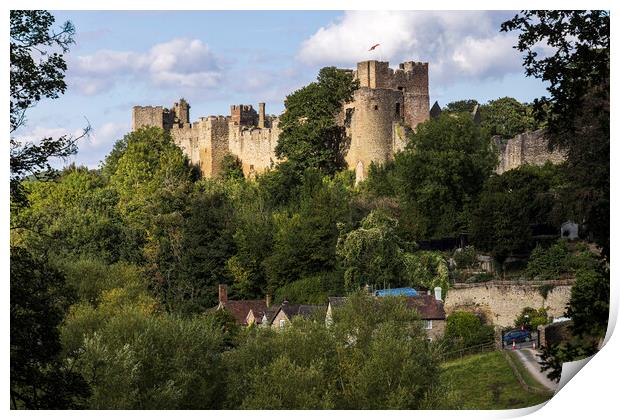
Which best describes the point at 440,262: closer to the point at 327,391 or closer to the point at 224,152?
the point at 327,391

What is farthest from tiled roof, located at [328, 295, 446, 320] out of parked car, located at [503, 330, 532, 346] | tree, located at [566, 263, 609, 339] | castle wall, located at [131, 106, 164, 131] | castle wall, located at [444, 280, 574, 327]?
castle wall, located at [131, 106, 164, 131]

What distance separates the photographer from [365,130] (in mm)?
40188

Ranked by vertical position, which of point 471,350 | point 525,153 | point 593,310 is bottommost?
point 471,350

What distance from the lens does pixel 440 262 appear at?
30797mm

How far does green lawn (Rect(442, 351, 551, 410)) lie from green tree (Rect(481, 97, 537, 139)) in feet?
74.9

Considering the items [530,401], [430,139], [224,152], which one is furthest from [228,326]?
[224,152]

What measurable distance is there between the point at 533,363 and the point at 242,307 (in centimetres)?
1342

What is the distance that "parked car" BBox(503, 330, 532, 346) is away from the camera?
24.5 meters

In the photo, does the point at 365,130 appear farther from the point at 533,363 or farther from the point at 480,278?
the point at 533,363

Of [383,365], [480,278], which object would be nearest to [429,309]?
[480,278]

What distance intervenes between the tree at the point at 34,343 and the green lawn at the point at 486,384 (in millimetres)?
5890

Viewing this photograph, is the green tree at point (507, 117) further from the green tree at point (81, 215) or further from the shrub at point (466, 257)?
the shrub at point (466, 257)

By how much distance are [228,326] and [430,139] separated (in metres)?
9.78

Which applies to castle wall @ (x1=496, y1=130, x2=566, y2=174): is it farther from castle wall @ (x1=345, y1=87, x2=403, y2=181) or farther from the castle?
castle wall @ (x1=345, y1=87, x2=403, y2=181)
